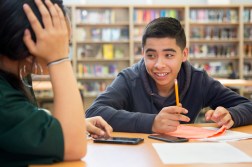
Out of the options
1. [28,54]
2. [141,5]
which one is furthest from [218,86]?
[141,5]

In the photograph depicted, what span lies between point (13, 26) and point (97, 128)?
54 cm

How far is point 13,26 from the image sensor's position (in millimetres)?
881

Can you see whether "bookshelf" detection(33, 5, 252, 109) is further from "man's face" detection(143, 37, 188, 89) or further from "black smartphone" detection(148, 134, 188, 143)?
"black smartphone" detection(148, 134, 188, 143)

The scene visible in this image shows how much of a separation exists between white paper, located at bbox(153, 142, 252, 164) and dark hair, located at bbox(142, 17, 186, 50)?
30.8 inches

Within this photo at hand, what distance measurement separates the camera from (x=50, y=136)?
0.86 metres

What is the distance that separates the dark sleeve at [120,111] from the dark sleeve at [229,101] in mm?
411

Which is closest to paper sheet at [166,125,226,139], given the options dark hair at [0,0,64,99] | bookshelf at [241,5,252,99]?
dark hair at [0,0,64,99]

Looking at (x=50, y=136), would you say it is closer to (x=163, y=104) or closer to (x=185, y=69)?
(x=163, y=104)

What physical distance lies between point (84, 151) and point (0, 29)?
0.38 meters

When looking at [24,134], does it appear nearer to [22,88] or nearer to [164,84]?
[22,88]

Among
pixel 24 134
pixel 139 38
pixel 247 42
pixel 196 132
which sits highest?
pixel 139 38

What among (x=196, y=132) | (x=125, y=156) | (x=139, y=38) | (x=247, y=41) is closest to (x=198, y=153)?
(x=125, y=156)

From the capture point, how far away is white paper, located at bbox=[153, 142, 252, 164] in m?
0.96

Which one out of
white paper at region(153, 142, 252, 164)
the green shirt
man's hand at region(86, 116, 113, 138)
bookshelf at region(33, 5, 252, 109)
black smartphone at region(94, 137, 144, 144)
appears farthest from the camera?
bookshelf at region(33, 5, 252, 109)
